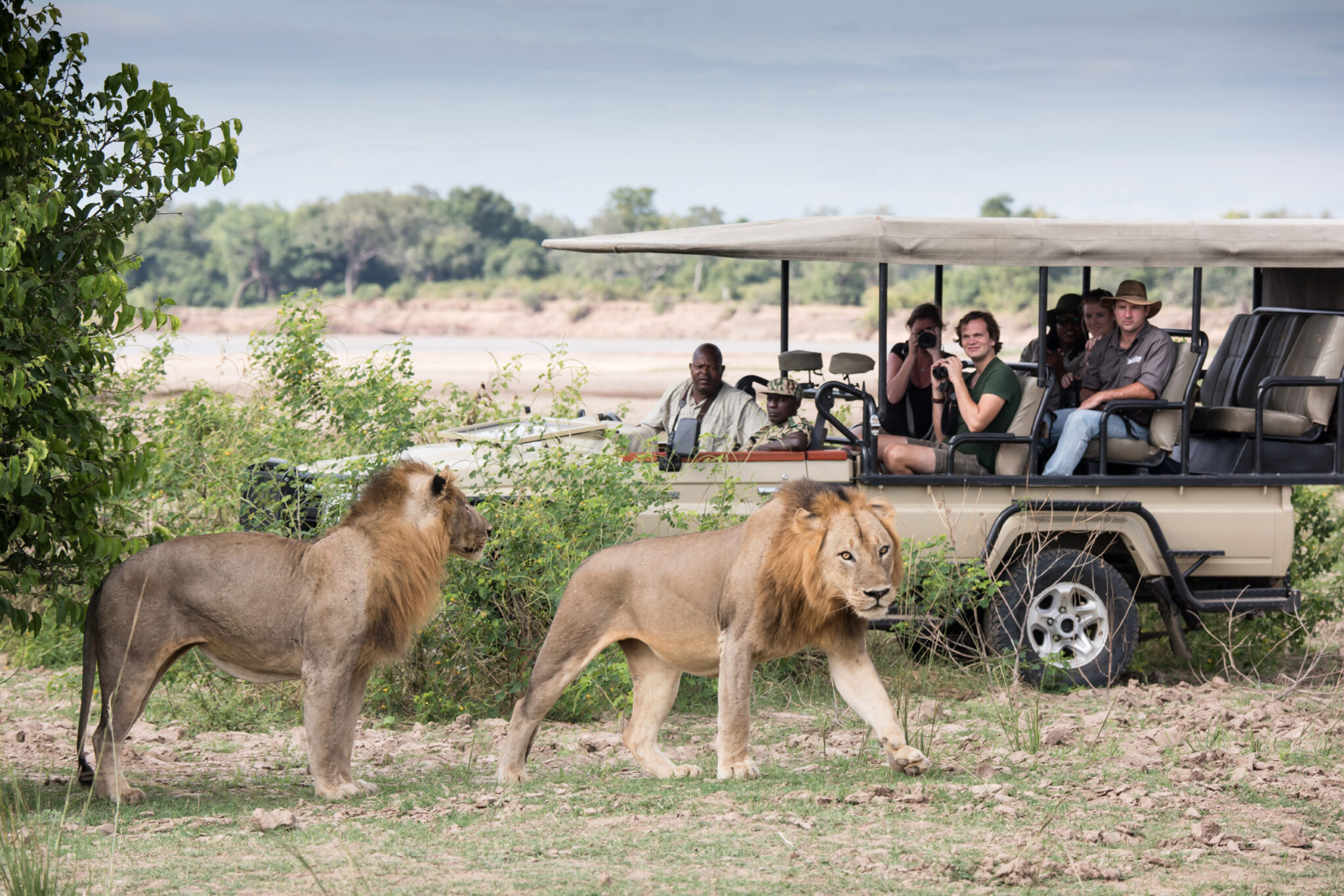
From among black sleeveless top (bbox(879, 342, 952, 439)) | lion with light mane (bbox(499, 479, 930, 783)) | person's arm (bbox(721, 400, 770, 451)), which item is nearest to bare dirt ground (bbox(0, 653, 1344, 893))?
lion with light mane (bbox(499, 479, 930, 783))

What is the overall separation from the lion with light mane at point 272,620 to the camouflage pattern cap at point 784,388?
3021 millimetres

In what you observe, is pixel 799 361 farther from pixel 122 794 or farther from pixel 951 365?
pixel 122 794

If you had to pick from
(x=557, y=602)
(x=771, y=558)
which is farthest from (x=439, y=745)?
(x=771, y=558)

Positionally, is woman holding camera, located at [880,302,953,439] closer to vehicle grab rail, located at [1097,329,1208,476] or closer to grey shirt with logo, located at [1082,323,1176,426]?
grey shirt with logo, located at [1082,323,1176,426]

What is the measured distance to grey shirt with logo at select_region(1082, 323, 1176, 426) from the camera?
8039mm

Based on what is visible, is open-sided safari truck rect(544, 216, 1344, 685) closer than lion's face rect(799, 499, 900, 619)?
No

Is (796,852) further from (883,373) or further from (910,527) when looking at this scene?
(883,373)

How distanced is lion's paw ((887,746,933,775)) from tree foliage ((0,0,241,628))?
10.7 ft

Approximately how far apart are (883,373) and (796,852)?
4.16 m

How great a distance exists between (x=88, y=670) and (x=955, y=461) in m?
4.59

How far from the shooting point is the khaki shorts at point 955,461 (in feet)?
25.9

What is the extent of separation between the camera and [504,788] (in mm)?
5789

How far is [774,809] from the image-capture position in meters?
5.26

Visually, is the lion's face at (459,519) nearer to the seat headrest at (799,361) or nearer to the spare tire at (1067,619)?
the seat headrest at (799,361)
